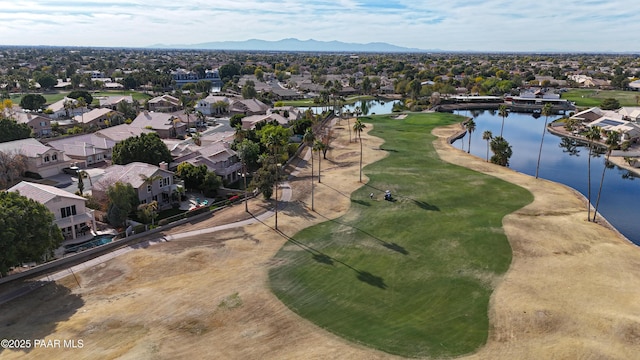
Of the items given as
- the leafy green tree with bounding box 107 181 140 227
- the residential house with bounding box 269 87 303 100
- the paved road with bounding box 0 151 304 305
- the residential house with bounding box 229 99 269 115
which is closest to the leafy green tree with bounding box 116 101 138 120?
the residential house with bounding box 229 99 269 115

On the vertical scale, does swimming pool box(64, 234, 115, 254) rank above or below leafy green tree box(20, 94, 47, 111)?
below

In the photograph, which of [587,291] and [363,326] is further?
[587,291]

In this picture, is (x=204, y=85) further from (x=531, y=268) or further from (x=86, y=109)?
(x=531, y=268)

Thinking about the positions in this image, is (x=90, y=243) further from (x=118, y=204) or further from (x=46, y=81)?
(x=46, y=81)

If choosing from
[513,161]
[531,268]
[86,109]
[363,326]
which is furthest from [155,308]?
[86,109]

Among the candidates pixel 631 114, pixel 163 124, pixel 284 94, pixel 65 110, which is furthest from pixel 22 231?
pixel 284 94

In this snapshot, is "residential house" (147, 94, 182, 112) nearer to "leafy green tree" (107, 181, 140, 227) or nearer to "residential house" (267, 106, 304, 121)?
"residential house" (267, 106, 304, 121)
